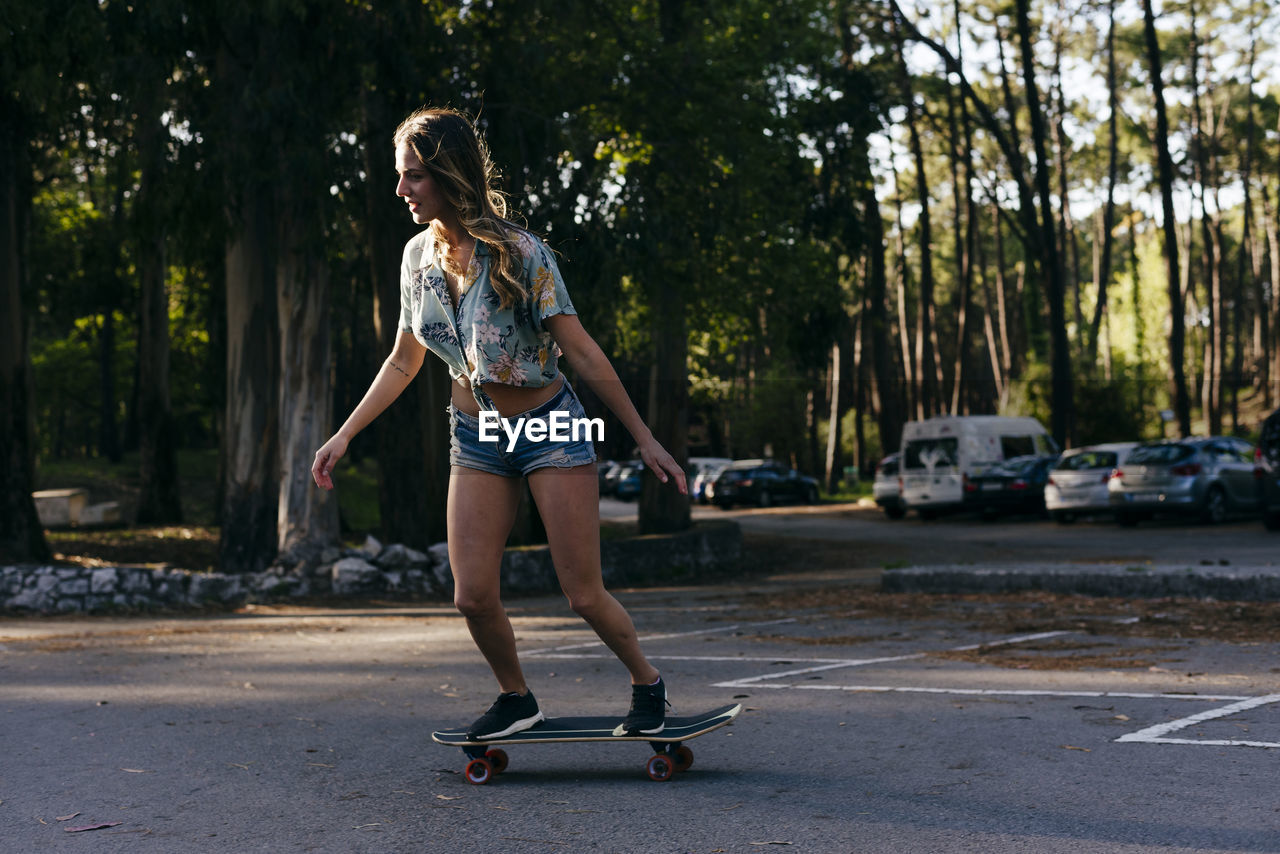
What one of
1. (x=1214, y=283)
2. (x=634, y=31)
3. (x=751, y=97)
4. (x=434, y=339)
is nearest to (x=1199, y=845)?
(x=434, y=339)

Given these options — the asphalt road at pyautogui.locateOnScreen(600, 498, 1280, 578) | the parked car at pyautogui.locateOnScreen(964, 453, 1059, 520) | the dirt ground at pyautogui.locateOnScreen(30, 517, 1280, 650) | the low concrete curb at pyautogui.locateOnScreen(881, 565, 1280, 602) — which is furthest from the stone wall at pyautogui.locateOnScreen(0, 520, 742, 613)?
the parked car at pyautogui.locateOnScreen(964, 453, 1059, 520)

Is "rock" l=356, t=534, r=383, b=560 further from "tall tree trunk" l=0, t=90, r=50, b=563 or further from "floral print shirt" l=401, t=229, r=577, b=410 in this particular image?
"floral print shirt" l=401, t=229, r=577, b=410

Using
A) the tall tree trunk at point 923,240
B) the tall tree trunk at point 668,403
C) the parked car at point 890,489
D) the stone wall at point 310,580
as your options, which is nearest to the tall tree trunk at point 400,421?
the stone wall at point 310,580

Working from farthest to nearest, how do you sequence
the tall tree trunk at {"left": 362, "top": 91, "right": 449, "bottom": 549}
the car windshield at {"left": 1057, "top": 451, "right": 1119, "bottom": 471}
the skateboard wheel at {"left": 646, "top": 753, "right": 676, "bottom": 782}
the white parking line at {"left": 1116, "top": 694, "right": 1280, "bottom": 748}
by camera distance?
1. the car windshield at {"left": 1057, "top": 451, "right": 1119, "bottom": 471}
2. the tall tree trunk at {"left": 362, "top": 91, "right": 449, "bottom": 549}
3. the white parking line at {"left": 1116, "top": 694, "right": 1280, "bottom": 748}
4. the skateboard wheel at {"left": 646, "top": 753, "right": 676, "bottom": 782}

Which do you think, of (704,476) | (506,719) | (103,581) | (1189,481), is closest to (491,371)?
(506,719)

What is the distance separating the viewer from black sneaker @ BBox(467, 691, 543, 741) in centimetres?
478

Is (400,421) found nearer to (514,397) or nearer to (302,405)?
(302,405)

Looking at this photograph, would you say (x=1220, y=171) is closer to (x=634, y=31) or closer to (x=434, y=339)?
(x=634, y=31)

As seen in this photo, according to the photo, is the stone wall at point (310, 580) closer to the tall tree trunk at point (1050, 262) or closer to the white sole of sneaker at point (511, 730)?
the white sole of sneaker at point (511, 730)

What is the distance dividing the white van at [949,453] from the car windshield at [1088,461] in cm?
285

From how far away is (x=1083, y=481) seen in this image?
28.9 m

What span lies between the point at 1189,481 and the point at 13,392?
2055 centimetres

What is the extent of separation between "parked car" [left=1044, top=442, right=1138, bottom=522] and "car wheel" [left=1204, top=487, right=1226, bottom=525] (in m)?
2.09

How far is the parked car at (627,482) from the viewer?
5291 cm
